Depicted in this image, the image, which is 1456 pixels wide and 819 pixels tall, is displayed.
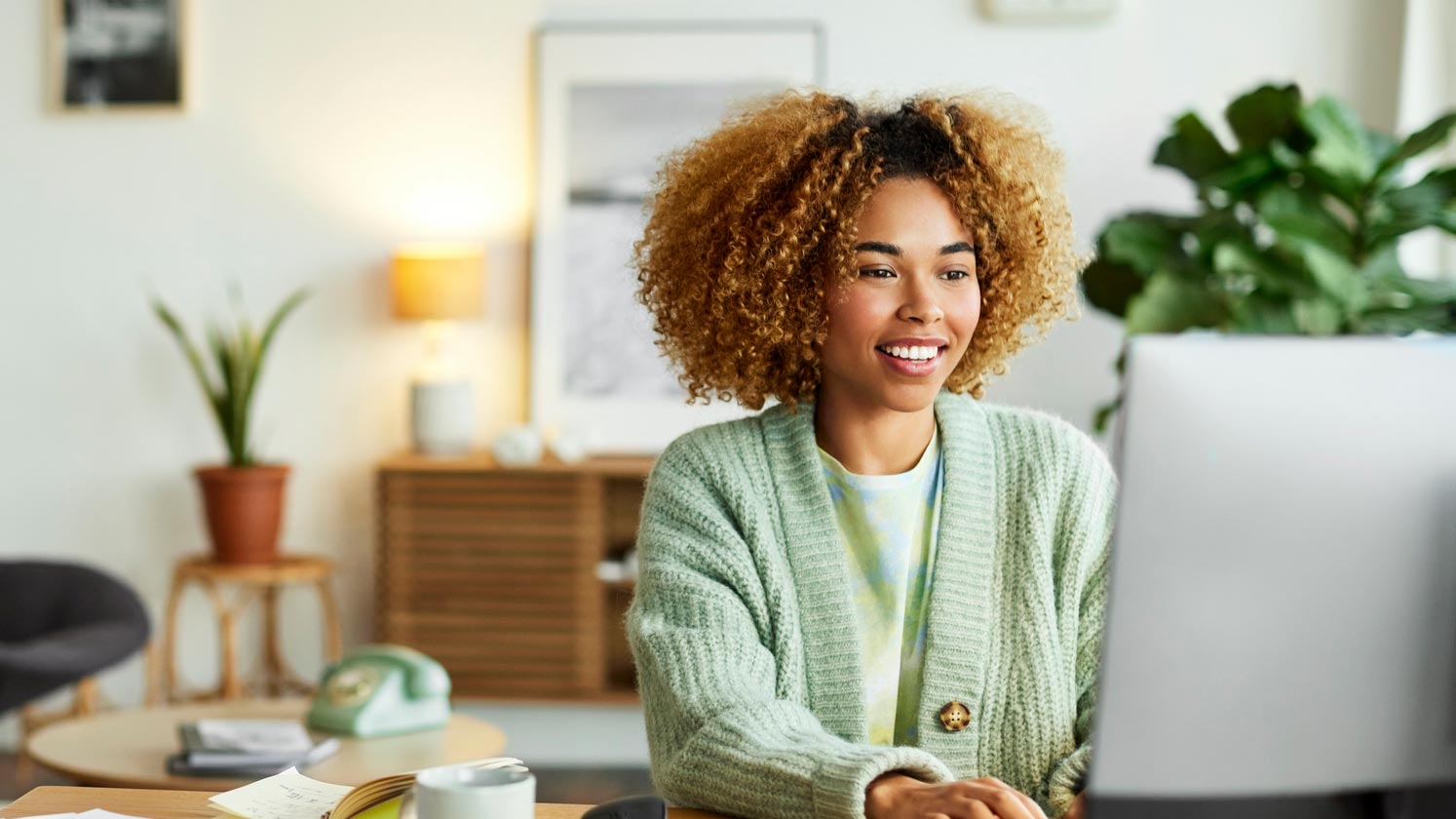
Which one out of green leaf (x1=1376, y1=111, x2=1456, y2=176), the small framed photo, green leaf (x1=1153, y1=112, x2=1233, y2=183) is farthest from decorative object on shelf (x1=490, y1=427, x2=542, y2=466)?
green leaf (x1=1376, y1=111, x2=1456, y2=176)

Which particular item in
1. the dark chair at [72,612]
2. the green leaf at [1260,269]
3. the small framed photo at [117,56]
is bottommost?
the dark chair at [72,612]

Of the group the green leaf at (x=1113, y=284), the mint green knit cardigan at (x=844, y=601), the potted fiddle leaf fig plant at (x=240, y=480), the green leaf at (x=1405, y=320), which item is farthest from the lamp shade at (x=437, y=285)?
the mint green knit cardigan at (x=844, y=601)

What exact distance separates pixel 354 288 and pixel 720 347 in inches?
127

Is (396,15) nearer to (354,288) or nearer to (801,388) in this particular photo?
(354,288)

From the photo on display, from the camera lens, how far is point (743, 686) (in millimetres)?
1312

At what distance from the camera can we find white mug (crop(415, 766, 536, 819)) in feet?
3.36

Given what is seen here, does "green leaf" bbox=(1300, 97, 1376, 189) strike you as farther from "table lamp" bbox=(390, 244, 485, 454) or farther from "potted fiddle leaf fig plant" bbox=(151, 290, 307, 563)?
"potted fiddle leaf fig plant" bbox=(151, 290, 307, 563)

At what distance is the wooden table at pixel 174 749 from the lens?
2555mm

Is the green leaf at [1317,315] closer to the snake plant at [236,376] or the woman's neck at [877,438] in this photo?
the woman's neck at [877,438]

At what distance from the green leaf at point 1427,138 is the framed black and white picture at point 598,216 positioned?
1.64 m

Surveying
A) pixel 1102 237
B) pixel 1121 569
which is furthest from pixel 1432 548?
pixel 1102 237

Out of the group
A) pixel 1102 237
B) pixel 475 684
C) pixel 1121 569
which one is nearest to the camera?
pixel 1121 569

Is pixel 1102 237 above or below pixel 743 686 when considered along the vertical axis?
above

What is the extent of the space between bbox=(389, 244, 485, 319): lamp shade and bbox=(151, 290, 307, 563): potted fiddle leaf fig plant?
0.36 m
